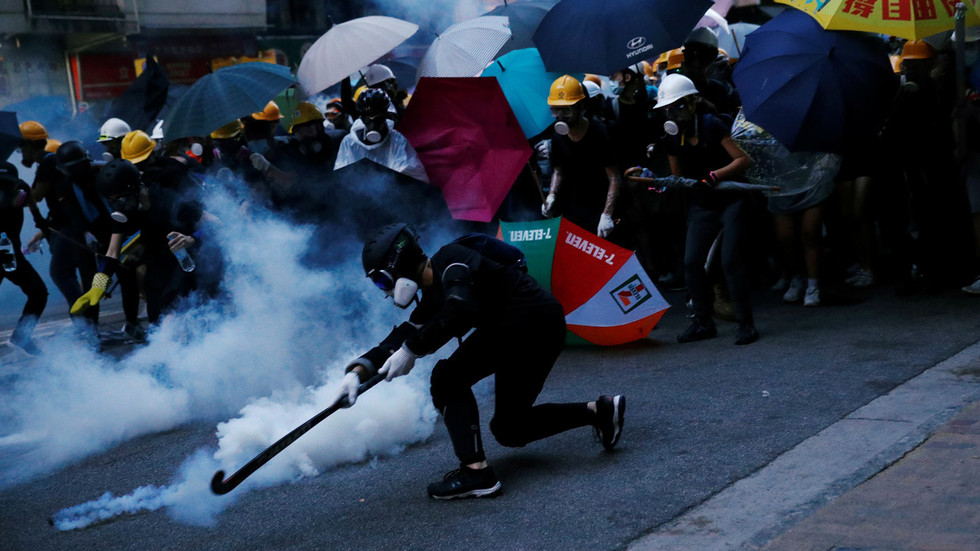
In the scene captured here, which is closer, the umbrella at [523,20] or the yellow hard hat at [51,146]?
the umbrella at [523,20]

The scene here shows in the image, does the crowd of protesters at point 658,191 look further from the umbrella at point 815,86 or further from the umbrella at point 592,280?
the umbrella at point 592,280

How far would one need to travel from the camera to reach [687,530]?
3.63 m

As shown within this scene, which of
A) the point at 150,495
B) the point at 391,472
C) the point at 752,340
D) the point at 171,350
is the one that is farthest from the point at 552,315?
the point at 171,350

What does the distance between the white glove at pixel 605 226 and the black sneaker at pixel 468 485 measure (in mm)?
2960

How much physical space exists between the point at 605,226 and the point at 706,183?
794mm

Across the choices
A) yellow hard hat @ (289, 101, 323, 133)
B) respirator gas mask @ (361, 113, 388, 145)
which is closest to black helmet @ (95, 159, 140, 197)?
respirator gas mask @ (361, 113, 388, 145)

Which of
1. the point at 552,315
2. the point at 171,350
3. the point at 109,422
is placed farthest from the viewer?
the point at 171,350

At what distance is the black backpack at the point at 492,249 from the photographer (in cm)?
433

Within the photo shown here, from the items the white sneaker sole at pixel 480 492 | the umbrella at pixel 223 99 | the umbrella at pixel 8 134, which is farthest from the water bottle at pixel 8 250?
the white sneaker sole at pixel 480 492

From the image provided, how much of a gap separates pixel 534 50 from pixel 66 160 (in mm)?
3960

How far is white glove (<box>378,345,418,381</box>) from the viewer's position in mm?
3971

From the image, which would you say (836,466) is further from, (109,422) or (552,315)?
(109,422)

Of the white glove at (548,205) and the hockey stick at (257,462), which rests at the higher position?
the white glove at (548,205)

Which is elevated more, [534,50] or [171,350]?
[534,50]
